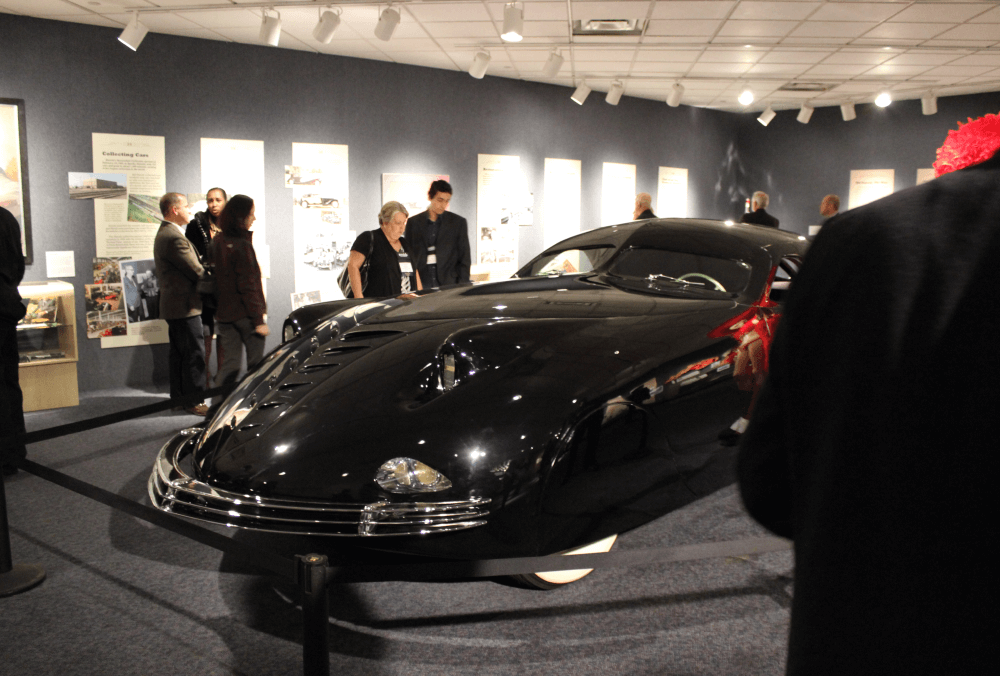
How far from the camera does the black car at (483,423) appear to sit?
7.06ft

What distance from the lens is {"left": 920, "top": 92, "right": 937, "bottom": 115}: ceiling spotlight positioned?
10.5 metres

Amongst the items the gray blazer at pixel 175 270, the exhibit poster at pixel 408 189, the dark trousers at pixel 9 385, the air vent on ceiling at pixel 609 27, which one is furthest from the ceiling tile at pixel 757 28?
the dark trousers at pixel 9 385

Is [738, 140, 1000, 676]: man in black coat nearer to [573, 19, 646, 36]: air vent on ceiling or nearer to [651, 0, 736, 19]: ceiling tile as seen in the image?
[651, 0, 736, 19]: ceiling tile

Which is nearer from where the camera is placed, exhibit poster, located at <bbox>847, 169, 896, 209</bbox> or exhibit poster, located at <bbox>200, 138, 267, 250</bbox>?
exhibit poster, located at <bbox>200, 138, 267, 250</bbox>

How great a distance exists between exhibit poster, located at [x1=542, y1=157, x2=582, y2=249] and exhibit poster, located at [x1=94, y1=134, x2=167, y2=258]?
4645 millimetres

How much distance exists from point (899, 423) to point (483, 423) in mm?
1573

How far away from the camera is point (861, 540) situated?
757mm

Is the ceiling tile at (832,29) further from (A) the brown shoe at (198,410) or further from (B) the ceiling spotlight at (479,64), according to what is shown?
(A) the brown shoe at (198,410)

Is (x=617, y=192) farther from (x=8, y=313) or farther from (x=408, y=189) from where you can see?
(x=8, y=313)

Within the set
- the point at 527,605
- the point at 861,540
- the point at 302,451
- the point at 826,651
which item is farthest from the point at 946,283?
the point at 527,605

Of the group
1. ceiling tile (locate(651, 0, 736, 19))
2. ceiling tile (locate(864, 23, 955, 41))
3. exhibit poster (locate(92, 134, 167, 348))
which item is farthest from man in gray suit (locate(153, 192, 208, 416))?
ceiling tile (locate(864, 23, 955, 41))

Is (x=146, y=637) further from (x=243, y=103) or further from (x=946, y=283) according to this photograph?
(x=243, y=103)

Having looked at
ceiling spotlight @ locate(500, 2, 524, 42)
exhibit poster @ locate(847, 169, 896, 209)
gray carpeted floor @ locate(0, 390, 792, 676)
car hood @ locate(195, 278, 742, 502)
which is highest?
ceiling spotlight @ locate(500, 2, 524, 42)

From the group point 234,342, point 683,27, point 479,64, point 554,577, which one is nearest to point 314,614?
point 554,577
